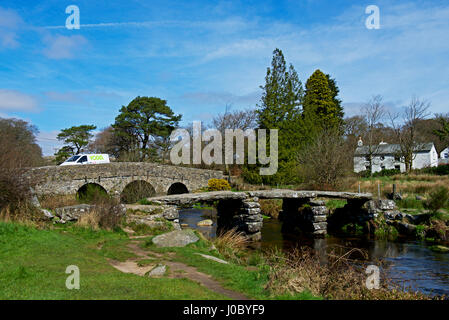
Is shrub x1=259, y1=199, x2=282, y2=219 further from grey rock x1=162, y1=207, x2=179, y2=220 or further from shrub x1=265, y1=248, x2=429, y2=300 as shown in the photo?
shrub x1=265, y1=248, x2=429, y2=300

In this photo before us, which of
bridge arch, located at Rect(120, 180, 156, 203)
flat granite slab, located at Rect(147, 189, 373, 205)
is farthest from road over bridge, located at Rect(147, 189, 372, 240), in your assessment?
bridge arch, located at Rect(120, 180, 156, 203)

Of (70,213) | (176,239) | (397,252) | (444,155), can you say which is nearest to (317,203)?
(397,252)

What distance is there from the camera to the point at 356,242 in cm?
1733

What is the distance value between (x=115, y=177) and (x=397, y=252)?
831 inches

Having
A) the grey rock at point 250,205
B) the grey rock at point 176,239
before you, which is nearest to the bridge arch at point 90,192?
the grey rock at point 176,239

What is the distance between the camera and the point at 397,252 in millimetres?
14969

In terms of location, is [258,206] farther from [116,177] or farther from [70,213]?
[116,177]

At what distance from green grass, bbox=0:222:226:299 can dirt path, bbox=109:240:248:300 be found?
31 cm

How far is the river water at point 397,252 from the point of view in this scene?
1079 cm

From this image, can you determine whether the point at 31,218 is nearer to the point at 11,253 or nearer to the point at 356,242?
the point at 11,253

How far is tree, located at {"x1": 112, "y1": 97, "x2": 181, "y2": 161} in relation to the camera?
4501cm

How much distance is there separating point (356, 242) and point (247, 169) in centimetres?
1602

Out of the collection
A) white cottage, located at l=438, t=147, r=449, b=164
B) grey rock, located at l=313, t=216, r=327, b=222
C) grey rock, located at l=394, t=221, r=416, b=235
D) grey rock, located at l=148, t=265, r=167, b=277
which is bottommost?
grey rock, located at l=394, t=221, r=416, b=235
